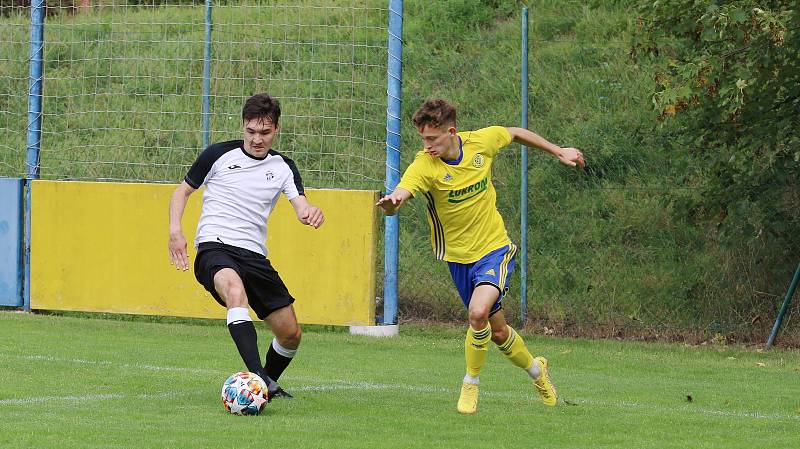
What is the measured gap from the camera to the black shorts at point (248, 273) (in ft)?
25.9

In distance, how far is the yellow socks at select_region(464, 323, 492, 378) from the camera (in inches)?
313

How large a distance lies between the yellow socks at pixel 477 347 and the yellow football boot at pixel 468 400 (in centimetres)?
14

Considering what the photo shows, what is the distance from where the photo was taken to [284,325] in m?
8.19

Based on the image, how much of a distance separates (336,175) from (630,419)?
755 cm

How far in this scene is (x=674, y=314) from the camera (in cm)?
1384

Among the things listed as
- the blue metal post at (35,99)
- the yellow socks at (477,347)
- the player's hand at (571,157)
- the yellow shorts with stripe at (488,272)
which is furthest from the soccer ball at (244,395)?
the blue metal post at (35,99)

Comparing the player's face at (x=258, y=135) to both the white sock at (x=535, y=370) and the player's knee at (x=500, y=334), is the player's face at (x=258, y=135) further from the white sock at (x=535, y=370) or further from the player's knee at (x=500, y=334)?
the white sock at (x=535, y=370)

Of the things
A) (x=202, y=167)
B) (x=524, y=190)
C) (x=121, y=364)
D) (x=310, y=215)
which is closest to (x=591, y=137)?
(x=524, y=190)

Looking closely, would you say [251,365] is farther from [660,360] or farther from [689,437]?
[660,360]

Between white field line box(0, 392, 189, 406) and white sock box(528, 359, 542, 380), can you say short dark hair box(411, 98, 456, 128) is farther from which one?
white field line box(0, 392, 189, 406)

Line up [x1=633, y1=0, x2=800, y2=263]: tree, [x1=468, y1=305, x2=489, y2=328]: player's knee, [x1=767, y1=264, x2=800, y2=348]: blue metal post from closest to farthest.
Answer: [x1=468, y1=305, x2=489, y2=328]: player's knee, [x1=633, y1=0, x2=800, y2=263]: tree, [x1=767, y1=264, x2=800, y2=348]: blue metal post

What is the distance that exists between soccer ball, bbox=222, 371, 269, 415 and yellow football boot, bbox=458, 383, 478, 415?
46.4 inches

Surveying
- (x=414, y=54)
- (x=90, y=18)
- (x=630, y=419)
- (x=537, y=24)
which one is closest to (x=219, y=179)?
(x=630, y=419)

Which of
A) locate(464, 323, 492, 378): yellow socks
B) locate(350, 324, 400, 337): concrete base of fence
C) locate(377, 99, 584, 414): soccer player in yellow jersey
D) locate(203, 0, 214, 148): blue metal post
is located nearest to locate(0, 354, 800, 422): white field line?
locate(377, 99, 584, 414): soccer player in yellow jersey
